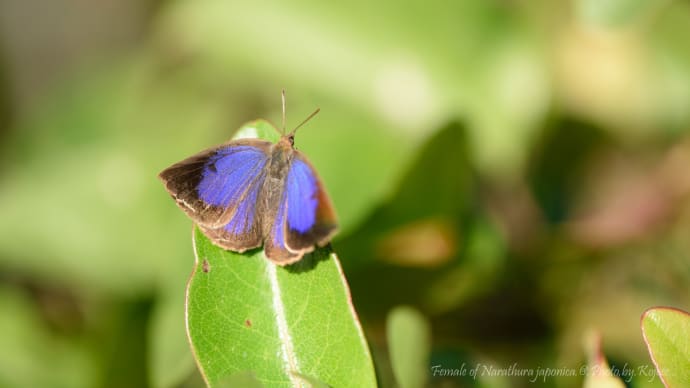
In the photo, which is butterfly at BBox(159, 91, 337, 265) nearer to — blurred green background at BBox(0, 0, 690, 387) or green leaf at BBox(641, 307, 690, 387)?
blurred green background at BBox(0, 0, 690, 387)

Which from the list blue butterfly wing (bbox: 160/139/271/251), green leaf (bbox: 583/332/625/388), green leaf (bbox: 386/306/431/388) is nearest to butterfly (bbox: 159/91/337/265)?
blue butterfly wing (bbox: 160/139/271/251)

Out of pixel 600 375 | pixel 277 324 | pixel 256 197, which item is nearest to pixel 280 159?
pixel 256 197

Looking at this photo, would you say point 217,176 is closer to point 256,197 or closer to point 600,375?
point 256,197

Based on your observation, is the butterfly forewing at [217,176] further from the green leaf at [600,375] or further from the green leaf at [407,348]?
the green leaf at [600,375]

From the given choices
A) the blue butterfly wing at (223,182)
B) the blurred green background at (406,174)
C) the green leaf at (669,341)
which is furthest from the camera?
the blurred green background at (406,174)

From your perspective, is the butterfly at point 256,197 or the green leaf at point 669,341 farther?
the butterfly at point 256,197

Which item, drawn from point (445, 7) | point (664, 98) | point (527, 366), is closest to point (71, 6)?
point (445, 7)

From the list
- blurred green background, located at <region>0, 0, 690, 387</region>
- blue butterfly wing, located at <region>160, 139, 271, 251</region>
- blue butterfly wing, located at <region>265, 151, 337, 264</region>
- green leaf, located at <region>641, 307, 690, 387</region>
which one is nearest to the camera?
green leaf, located at <region>641, 307, 690, 387</region>

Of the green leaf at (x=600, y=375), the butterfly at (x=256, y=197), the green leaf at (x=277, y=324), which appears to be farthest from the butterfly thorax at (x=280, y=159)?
the green leaf at (x=600, y=375)
